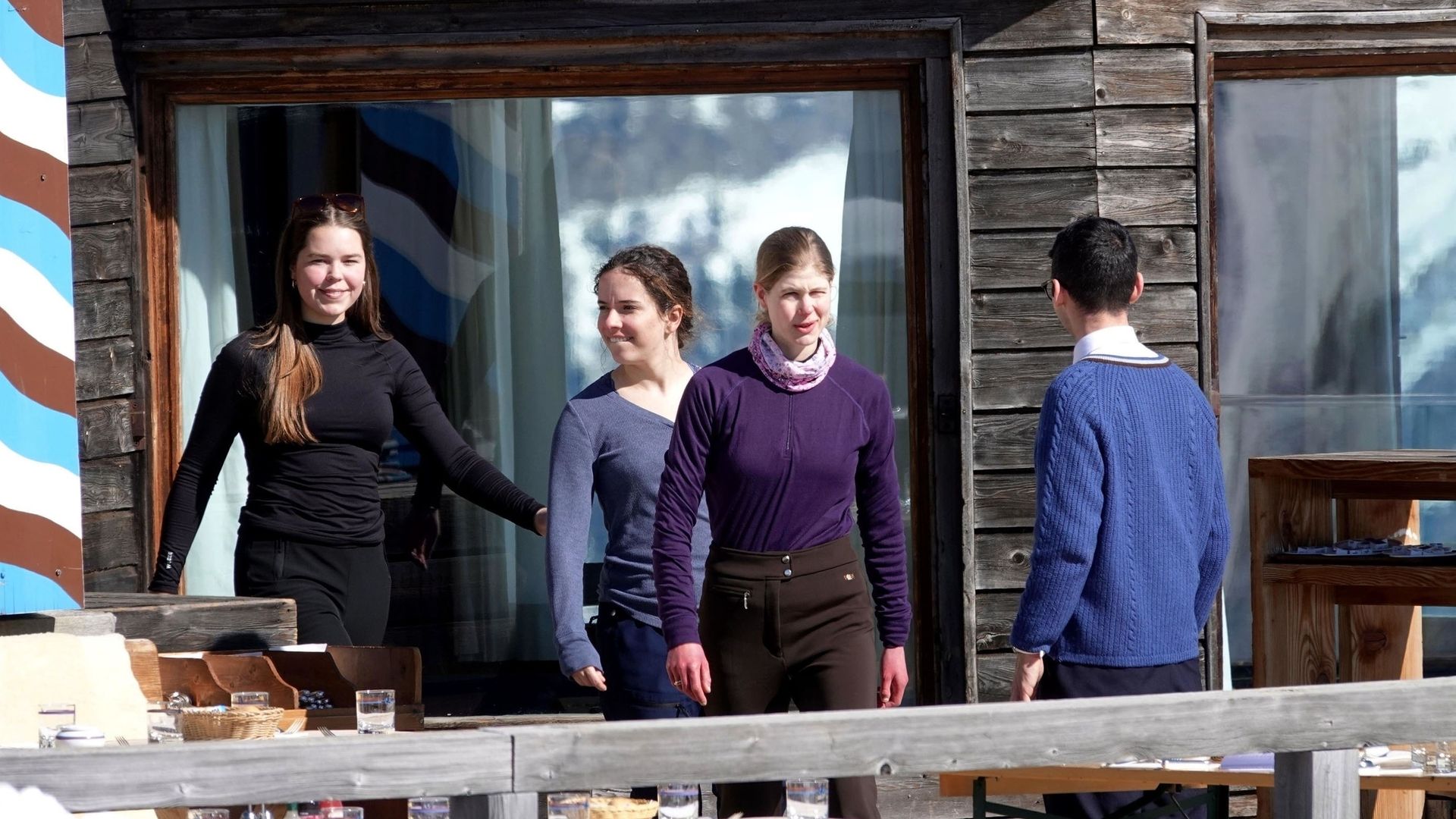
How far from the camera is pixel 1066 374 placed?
11.7ft

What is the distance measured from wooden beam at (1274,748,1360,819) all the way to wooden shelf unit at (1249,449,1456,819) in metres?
2.11

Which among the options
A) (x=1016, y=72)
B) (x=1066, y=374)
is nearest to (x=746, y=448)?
(x=1066, y=374)

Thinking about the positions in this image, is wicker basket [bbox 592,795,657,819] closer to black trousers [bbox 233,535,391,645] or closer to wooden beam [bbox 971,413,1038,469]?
black trousers [bbox 233,535,391,645]

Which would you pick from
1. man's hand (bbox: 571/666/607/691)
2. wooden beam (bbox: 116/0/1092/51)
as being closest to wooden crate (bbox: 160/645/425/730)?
man's hand (bbox: 571/666/607/691)

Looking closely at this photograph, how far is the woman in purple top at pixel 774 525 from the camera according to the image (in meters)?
3.66

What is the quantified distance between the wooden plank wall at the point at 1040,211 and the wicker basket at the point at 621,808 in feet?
9.56

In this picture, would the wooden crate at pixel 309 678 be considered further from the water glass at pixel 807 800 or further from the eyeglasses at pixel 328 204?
the eyeglasses at pixel 328 204

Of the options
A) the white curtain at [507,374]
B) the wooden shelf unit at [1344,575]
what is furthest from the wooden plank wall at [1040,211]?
the white curtain at [507,374]

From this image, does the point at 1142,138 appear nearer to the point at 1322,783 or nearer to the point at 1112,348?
the point at 1112,348

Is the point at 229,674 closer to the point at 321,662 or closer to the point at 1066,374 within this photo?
the point at 321,662

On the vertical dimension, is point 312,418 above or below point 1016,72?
below

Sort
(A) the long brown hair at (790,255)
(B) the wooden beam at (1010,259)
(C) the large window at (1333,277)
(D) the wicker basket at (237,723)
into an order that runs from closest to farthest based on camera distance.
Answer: (D) the wicker basket at (237,723) < (A) the long brown hair at (790,255) < (B) the wooden beam at (1010,259) < (C) the large window at (1333,277)

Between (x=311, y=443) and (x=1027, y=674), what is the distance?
6.20 ft

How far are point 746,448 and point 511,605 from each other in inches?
109
